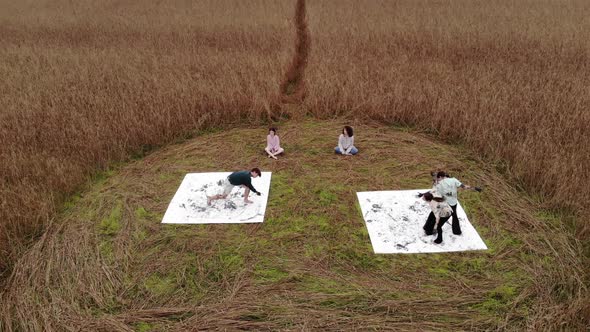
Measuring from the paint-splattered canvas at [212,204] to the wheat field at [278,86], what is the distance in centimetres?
147

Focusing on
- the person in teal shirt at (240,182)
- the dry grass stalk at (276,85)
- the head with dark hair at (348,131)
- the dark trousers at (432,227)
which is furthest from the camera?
the head with dark hair at (348,131)

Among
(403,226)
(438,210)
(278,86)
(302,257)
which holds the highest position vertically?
(278,86)

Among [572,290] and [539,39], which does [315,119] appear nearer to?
[572,290]

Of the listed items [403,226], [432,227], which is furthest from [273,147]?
[432,227]

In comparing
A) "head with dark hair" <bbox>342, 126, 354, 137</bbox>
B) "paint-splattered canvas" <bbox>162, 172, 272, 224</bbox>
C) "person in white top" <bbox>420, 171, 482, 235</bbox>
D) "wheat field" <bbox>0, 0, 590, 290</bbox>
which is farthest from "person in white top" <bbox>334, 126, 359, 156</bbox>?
"person in white top" <bbox>420, 171, 482, 235</bbox>

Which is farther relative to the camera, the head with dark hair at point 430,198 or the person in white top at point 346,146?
the person in white top at point 346,146

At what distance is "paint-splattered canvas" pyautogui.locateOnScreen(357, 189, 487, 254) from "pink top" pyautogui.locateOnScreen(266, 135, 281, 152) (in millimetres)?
1554

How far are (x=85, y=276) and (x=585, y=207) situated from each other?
5.53m

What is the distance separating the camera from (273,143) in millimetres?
5648

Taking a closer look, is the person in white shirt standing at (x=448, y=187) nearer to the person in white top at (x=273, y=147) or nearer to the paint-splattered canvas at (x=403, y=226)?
the paint-splattered canvas at (x=403, y=226)

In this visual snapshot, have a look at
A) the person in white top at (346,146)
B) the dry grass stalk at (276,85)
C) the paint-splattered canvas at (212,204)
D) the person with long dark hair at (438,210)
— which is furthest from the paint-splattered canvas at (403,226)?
the paint-splattered canvas at (212,204)

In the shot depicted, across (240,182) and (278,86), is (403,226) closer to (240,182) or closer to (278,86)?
(240,182)

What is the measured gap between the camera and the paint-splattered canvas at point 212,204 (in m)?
4.43

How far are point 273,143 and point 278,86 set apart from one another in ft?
7.10
